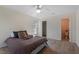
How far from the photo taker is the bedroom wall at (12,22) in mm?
1542

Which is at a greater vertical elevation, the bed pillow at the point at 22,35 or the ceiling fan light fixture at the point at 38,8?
the ceiling fan light fixture at the point at 38,8

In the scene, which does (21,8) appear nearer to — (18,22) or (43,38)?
Result: (18,22)

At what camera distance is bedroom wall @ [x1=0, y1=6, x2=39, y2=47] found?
1.54m

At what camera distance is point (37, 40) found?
1.64m

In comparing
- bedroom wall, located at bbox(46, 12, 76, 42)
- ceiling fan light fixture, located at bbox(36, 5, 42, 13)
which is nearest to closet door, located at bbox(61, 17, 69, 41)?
bedroom wall, located at bbox(46, 12, 76, 42)

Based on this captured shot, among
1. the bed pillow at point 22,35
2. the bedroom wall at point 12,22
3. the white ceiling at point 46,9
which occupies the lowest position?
the bed pillow at point 22,35

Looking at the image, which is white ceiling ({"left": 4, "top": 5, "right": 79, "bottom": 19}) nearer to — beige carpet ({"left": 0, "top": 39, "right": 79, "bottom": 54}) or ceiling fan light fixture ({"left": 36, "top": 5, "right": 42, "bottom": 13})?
ceiling fan light fixture ({"left": 36, "top": 5, "right": 42, "bottom": 13})

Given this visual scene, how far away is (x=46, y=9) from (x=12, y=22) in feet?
1.72

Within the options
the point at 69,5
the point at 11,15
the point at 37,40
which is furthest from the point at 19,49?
the point at 69,5

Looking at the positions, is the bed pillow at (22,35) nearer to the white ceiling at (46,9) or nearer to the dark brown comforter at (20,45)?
the dark brown comforter at (20,45)

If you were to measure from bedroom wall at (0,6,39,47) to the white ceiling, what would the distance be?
0.20 feet

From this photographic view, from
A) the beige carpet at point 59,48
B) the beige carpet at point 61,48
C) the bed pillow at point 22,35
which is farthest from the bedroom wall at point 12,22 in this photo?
the beige carpet at point 61,48

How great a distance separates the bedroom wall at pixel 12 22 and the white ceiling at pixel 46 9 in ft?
0.20

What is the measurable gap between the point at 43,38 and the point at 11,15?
1.89 ft
